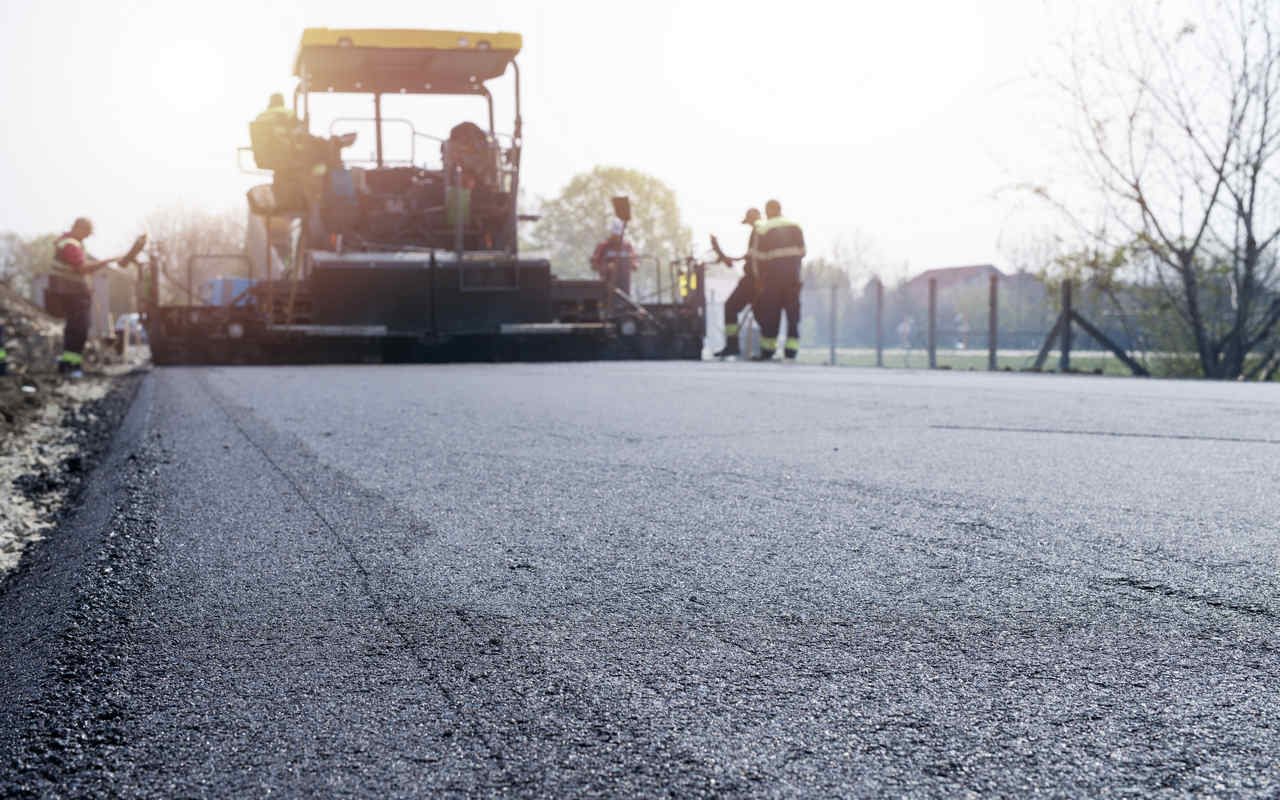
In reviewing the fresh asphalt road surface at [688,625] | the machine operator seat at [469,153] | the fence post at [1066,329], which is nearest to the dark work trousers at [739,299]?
the fence post at [1066,329]

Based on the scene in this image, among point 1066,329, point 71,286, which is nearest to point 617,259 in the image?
point 1066,329

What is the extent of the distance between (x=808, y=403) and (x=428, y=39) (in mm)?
7921

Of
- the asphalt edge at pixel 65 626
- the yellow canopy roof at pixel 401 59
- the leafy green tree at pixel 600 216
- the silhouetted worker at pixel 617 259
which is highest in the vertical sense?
the leafy green tree at pixel 600 216

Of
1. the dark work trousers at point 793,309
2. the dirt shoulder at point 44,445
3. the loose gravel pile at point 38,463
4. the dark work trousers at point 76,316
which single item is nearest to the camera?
the loose gravel pile at point 38,463

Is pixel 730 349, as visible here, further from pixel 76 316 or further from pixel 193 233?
pixel 193 233

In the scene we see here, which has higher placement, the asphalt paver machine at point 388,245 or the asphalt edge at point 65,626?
the asphalt paver machine at point 388,245

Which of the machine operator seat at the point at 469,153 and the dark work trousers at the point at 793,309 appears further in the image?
the dark work trousers at the point at 793,309

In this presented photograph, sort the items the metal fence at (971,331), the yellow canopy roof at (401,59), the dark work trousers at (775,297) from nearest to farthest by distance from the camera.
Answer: the yellow canopy roof at (401,59), the dark work trousers at (775,297), the metal fence at (971,331)

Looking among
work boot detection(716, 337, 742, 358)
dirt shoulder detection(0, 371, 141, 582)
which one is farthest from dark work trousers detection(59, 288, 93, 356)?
work boot detection(716, 337, 742, 358)

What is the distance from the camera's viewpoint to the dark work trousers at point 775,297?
1480 centimetres

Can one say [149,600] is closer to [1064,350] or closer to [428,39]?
[428,39]

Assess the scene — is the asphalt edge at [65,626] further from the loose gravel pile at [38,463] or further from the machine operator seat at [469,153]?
the machine operator seat at [469,153]

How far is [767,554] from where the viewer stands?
2850 millimetres

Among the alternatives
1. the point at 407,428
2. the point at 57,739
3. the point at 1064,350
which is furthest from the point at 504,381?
the point at 1064,350
